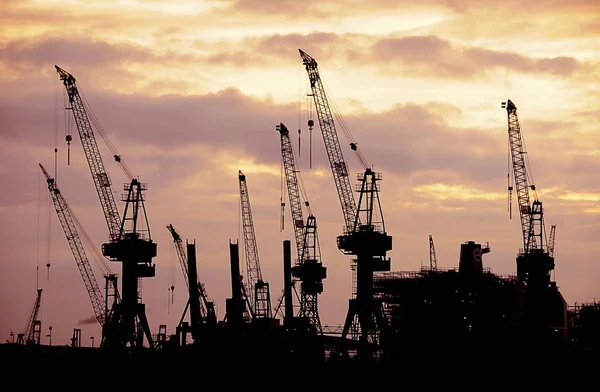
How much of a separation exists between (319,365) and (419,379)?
51.6 ft

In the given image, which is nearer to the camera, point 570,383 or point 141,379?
point 570,383

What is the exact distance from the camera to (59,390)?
194500mm

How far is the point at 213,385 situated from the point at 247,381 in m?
4.92

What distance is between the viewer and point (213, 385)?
194m

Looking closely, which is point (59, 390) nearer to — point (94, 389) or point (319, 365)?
point (94, 389)

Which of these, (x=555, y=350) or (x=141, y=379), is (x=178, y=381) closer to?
(x=141, y=379)

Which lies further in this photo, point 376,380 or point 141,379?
point 141,379

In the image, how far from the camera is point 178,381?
196000 mm

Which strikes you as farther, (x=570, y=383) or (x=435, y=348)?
(x=435, y=348)

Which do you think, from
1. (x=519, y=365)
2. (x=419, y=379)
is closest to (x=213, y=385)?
(x=419, y=379)

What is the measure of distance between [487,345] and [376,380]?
754 inches

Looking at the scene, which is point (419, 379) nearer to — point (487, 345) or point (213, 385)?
point (487, 345)

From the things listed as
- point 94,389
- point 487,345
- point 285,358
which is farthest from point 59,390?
point 487,345

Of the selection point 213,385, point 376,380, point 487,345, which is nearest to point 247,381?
point 213,385
